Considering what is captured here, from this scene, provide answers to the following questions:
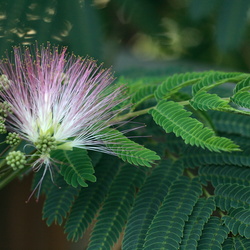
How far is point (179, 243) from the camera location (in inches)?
58.1

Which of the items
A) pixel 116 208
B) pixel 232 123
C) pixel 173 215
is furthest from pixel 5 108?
pixel 232 123

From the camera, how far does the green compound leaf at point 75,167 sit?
4.86ft

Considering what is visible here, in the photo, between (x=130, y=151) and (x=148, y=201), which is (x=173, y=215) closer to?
(x=148, y=201)

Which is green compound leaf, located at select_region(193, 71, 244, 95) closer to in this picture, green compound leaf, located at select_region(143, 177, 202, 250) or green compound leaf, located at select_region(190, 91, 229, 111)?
green compound leaf, located at select_region(190, 91, 229, 111)

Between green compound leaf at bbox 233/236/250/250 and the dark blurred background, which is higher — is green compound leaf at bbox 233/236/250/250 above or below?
below

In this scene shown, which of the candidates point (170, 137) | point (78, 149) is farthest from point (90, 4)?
point (78, 149)

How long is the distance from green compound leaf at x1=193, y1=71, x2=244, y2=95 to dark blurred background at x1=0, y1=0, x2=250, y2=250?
769 mm

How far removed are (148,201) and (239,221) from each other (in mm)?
318

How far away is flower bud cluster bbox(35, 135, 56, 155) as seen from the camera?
137cm

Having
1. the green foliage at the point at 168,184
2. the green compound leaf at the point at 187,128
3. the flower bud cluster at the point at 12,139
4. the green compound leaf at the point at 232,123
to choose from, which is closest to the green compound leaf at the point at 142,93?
the green foliage at the point at 168,184

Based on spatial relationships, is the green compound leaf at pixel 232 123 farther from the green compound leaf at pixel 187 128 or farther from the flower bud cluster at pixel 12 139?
the flower bud cluster at pixel 12 139

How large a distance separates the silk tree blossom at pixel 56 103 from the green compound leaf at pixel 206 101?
283mm

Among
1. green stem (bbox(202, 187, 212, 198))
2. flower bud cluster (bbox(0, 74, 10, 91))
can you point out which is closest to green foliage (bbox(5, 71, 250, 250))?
green stem (bbox(202, 187, 212, 198))

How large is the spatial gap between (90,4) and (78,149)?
111cm
